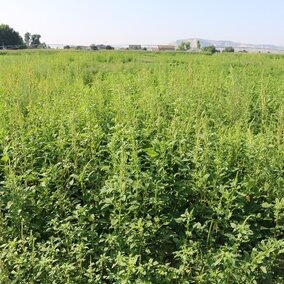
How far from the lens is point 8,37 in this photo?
2879 inches

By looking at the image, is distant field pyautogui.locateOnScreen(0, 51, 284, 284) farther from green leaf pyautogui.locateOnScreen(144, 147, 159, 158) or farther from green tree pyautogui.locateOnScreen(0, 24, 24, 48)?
green tree pyautogui.locateOnScreen(0, 24, 24, 48)

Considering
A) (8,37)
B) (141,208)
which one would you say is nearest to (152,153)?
(141,208)

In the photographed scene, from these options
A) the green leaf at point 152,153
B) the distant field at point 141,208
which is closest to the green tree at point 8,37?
the distant field at point 141,208

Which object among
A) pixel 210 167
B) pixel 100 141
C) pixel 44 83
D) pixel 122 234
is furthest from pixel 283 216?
pixel 44 83

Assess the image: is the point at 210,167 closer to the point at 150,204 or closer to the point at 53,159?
the point at 150,204

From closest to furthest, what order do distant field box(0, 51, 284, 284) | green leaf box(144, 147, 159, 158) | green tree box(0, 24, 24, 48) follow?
distant field box(0, 51, 284, 284)
green leaf box(144, 147, 159, 158)
green tree box(0, 24, 24, 48)

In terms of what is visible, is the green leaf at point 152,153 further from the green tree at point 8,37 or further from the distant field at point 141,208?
the green tree at point 8,37

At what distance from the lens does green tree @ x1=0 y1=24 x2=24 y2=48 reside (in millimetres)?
71750

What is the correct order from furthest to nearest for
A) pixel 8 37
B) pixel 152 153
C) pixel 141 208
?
pixel 8 37, pixel 152 153, pixel 141 208

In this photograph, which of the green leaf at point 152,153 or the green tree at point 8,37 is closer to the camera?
the green leaf at point 152,153

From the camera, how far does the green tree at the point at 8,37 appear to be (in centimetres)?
7175

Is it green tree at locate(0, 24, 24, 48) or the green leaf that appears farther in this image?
green tree at locate(0, 24, 24, 48)

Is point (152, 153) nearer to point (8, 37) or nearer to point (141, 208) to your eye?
point (141, 208)

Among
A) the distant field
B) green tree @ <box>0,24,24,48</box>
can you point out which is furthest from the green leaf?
green tree @ <box>0,24,24,48</box>
